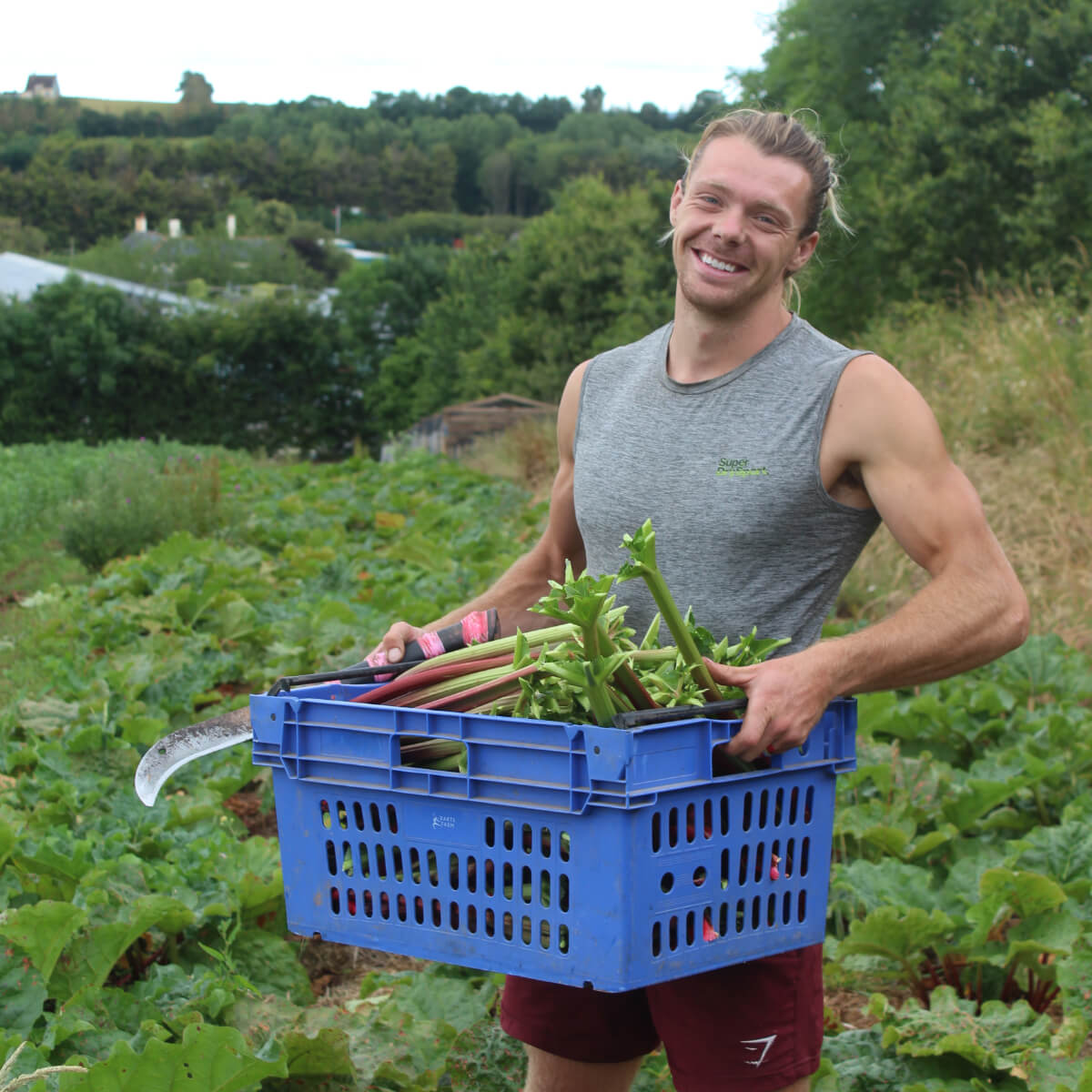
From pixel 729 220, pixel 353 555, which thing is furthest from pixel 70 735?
pixel 353 555

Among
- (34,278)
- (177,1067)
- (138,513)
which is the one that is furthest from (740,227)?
(34,278)

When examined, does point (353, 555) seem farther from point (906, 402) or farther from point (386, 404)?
point (386, 404)

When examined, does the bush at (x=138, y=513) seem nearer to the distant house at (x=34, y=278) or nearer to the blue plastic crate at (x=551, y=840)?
the blue plastic crate at (x=551, y=840)

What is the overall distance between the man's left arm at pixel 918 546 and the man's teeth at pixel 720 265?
0.31 meters

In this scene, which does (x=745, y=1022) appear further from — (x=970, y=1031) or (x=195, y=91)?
(x=195, y=91)

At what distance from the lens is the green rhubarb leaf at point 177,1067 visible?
8.18 ft

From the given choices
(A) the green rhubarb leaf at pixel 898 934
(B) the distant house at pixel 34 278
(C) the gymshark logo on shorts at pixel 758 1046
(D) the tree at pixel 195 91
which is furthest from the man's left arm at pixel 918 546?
(D) the tree at pixel 195 91

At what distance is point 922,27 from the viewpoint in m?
35.1

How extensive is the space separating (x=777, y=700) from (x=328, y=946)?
3.12m

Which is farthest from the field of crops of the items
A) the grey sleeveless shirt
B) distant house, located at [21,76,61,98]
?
distant house, located at [21,76,61,98]

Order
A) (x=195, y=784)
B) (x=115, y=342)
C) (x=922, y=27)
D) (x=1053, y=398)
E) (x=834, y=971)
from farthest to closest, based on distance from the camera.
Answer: (x=115, y=342) < (x=922, y=27) < (x=1053, y=398) < (x=195, y=784) < (x=834, y=971)

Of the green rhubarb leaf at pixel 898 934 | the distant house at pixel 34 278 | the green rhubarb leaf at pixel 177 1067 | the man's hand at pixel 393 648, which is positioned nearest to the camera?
the green rhubarb leaf at pixel 177 1067

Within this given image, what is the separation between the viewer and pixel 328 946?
15.8 ft

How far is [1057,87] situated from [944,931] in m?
25.9
